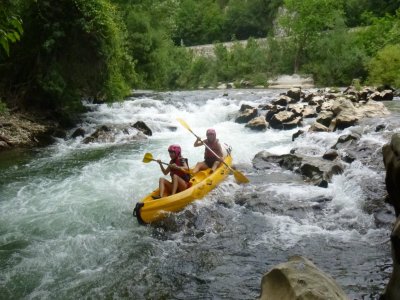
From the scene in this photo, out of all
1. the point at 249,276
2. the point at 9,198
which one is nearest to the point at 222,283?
the point at 249,276

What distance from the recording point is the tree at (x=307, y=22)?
82.6ft

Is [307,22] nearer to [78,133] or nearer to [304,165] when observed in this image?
[78,133]

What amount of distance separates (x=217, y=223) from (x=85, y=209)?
2069 mm

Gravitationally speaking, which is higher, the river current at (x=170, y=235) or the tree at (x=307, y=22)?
the tree at (x=307, y=22)

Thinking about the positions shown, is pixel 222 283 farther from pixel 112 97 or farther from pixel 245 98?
pixel 245 98

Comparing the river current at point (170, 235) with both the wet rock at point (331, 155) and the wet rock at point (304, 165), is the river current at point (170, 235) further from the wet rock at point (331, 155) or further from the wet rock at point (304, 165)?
the wet rock at point (331, 155)

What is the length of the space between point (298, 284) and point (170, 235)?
2.59 m

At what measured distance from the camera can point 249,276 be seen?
4121mm

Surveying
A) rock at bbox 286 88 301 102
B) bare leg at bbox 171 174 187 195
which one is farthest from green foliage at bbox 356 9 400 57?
bare leg at bbox 171 174 187 195

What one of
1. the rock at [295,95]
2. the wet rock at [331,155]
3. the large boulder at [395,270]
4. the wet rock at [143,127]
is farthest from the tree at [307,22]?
the large boulder at [395,270]

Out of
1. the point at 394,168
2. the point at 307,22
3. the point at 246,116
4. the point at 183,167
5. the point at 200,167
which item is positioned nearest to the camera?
the point at 394,168

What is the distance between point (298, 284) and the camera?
110 inches

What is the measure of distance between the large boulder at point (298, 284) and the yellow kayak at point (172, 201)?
2.54 metres

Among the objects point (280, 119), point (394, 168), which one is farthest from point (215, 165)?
point (280, 119)
